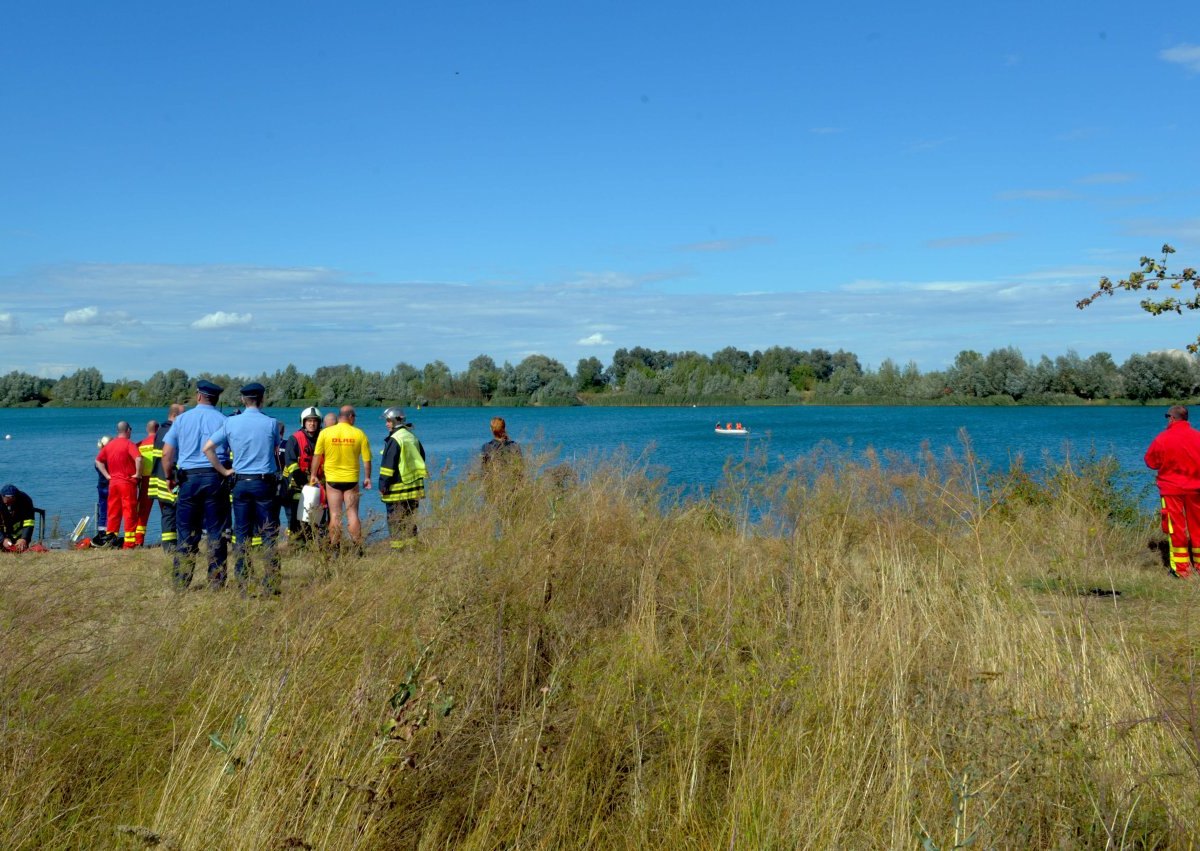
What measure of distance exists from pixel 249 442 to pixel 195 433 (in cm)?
49

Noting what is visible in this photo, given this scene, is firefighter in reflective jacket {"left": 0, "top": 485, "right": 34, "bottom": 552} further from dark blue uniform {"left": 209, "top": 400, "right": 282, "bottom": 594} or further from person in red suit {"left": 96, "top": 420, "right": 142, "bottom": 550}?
dark blue uniform {"left": 209, "top": 400, "right": 282, "bottom": 594}

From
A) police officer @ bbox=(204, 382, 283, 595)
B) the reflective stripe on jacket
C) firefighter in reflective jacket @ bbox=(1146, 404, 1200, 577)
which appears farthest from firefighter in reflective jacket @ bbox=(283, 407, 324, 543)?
firefighter in reflective jacket @ bbox=(1146, 404, 1200, 577)

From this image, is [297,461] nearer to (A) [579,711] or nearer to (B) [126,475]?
(B) [126,475]

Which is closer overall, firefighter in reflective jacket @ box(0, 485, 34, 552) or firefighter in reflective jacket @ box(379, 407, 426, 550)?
firefighter in reflective jacket @ box(379, 407, 426, 550)

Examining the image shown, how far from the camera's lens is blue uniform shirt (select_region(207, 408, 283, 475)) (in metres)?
9.35

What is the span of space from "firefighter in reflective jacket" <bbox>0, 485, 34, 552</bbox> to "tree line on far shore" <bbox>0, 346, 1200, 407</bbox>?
9585 cm

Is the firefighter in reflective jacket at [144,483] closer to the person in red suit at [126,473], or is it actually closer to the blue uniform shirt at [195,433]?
the person in red suit at [126,473]

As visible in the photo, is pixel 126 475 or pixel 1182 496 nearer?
pixel 1182 496

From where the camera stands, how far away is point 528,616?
605 cm

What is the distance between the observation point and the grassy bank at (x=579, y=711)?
156 inches

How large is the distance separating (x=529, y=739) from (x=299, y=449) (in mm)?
8815

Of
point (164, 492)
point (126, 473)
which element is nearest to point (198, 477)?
point (164, 492)

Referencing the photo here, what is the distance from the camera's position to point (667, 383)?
474 feet

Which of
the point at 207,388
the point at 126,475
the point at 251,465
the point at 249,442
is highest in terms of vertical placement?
the point at 207,388
